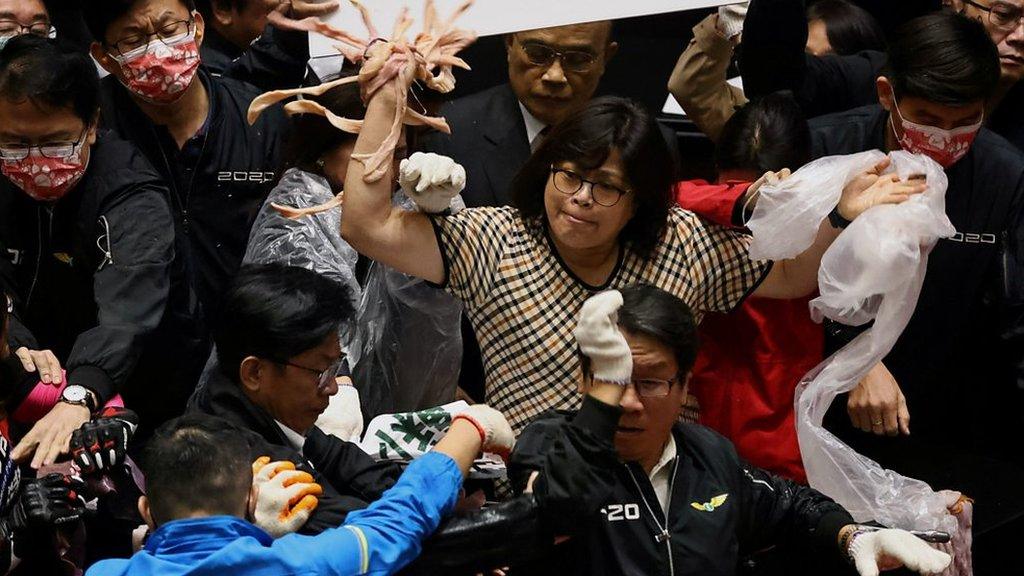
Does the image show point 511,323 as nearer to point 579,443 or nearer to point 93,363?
point 579,443

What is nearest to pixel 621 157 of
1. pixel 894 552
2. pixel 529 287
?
pixel 529 287

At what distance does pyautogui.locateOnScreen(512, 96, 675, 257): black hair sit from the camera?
11.4 feet

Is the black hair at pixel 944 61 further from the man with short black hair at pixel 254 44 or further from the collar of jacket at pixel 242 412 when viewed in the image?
the collar of jacket at pixel 242 412

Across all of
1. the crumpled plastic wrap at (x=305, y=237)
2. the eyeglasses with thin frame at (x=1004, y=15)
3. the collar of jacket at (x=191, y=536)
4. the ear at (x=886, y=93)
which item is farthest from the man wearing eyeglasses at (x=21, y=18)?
the eyeglasses with thin frame at (x=1004, y=15)

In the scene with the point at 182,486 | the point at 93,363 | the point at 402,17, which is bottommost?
the point at 93,363

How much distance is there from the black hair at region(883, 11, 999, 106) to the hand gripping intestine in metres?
1.25

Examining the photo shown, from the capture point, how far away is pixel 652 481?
3209mm

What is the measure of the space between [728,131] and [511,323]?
2.98 ft

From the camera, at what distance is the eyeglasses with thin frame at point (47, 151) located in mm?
3740

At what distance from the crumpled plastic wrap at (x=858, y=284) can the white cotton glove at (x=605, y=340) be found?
0.72 m

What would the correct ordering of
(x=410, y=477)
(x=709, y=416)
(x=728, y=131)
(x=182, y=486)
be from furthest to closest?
1. (x=728, y=131)
2. (x=709, y=416)
3. (x=410, y=477)
4. (x=182, y=486)

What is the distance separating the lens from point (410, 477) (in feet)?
9.76

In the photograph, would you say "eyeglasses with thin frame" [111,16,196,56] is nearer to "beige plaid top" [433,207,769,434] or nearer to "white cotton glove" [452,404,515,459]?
"beige plaid top" [433,207,769,434]

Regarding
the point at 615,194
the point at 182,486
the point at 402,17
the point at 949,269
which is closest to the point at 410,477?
the point at 182,486
